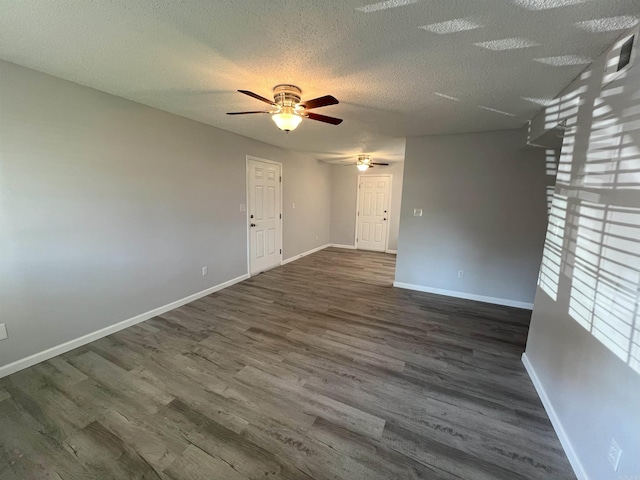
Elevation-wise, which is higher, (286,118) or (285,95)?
(285,95)

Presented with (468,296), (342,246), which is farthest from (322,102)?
(342,246)

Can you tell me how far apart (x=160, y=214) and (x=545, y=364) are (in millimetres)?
4001

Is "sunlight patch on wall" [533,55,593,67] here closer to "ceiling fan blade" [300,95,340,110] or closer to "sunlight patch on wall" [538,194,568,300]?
"sunlight patch on wall" [538,194,568,300]

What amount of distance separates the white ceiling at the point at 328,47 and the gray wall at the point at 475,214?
93 centimetres

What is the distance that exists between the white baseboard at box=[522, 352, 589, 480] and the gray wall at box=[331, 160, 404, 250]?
4.73m

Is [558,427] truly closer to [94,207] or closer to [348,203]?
[94,207]

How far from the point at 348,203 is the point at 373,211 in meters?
0.73

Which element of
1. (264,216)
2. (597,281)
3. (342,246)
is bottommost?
(342,246)

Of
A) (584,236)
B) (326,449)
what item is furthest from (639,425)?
(326,449)

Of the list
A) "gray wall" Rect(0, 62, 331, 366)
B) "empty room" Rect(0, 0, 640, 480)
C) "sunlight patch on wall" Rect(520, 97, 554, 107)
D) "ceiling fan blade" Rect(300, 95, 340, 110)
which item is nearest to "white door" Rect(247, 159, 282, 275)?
"gray wall" Rect(0, 62, 331, 366)

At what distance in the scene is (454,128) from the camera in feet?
11.1

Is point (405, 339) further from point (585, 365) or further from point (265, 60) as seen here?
point (265, 60)

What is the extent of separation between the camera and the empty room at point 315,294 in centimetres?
137

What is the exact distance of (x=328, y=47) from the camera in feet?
5.37
